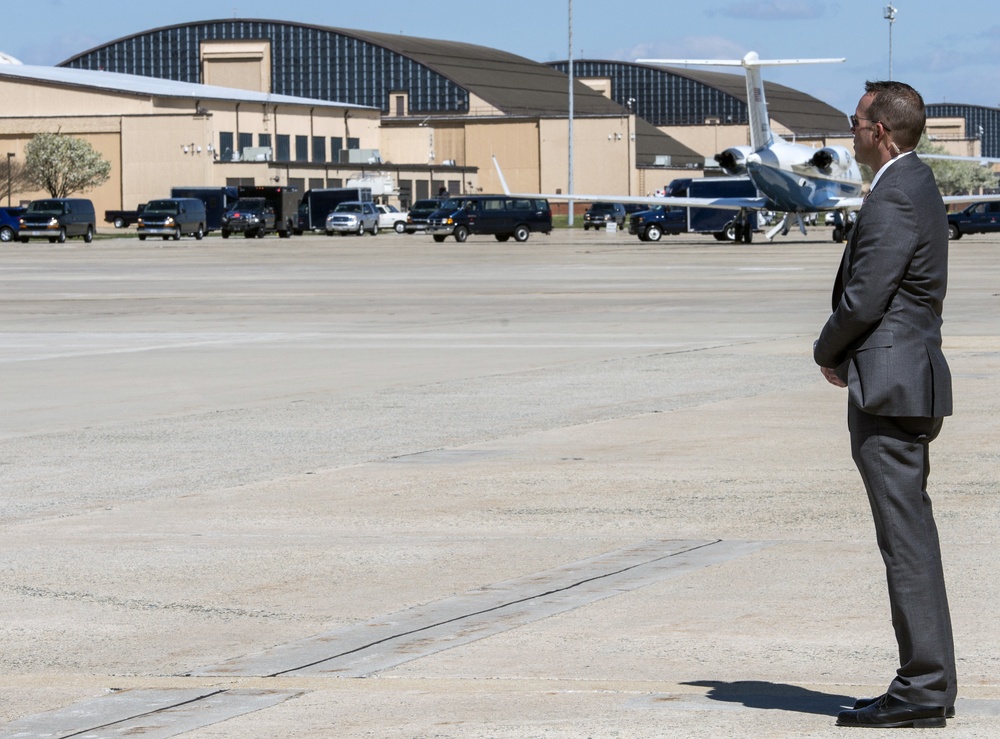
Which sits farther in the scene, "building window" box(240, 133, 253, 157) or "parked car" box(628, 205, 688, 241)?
"building window" box(240, 133, 253, 157)

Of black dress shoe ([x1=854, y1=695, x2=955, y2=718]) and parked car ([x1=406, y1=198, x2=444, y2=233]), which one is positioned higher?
parked car ([x1=406, y1=198, x2=444, y2=233])

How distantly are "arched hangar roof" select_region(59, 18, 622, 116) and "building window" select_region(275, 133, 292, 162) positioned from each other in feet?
65.5

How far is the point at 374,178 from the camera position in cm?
11738

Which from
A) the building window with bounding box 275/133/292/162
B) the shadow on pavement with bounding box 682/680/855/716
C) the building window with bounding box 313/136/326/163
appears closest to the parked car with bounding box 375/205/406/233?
the building window with bounding box 275/133/292/162

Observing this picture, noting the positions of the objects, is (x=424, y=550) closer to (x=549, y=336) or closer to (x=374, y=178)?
(x=549, y=336)

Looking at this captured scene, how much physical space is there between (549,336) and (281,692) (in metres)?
17.7

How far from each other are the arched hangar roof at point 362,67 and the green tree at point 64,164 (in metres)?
41.3

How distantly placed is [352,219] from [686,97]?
320 ft

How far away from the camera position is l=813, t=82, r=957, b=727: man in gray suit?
18.5 feet

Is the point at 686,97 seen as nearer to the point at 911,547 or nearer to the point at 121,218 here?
the point at 121,218

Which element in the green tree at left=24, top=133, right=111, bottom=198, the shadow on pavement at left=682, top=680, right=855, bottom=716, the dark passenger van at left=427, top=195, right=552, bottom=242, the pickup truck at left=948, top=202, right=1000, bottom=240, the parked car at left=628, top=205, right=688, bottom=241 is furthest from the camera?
the green tree at left=24, top=133, right=111, bottom=198

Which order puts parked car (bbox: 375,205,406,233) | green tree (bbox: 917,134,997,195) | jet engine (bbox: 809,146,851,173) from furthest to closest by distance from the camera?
green tree (bbox: 917,134,997,195) < parked car (bbox: 375,205,406,233) < jet engine (bbox: 809,146,851,173)

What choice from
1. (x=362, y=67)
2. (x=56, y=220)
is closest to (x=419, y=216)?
(x=56, y=220)

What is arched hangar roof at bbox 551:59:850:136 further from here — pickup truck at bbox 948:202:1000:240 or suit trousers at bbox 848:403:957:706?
suit trousers at bbox 848:403:957:706
